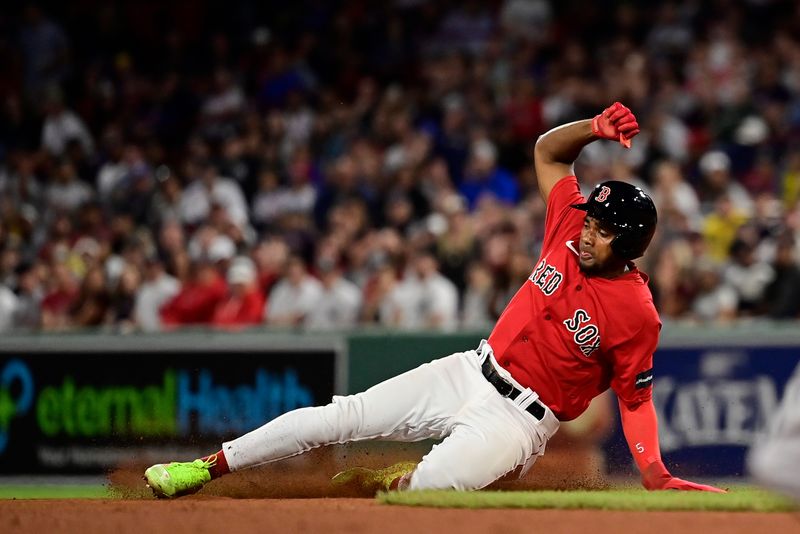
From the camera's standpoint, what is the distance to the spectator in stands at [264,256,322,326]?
12477 millimetres

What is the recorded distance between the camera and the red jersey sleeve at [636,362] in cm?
638

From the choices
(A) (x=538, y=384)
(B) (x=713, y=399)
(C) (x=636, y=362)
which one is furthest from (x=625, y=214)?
(B) (x=713, y=399)

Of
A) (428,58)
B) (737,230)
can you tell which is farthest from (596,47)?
(737,230)

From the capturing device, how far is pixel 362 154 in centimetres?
1478

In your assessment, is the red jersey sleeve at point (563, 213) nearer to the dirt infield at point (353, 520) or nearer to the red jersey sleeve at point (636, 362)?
the red jersey sleeve at point (636, 362)

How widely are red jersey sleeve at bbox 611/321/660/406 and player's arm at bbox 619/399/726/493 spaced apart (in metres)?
0.06

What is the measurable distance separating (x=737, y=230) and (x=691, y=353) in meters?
1.56

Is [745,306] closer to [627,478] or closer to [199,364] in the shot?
[627,478]

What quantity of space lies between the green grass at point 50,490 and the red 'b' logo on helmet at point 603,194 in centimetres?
560

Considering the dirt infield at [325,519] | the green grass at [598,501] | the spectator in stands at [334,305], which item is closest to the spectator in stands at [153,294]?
the spectator in stands at [334,305]

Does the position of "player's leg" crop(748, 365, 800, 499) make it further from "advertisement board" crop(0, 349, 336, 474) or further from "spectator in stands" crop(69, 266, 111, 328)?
"spectator in stands" crop(69, 266, 111, 328)

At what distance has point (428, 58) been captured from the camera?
16.5 meters

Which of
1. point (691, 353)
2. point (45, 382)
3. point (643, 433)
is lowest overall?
point (45, 382)

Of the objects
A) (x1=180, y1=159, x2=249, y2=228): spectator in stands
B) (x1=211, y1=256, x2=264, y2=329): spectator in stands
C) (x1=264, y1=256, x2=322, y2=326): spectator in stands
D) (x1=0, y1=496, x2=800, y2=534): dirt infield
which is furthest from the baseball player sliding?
(x1=180, y1=159, x2=249, y2=228): spectator in stands
